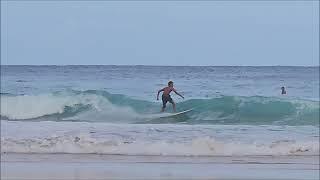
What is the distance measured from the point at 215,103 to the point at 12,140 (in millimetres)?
7385

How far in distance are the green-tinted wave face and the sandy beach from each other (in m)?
4.30

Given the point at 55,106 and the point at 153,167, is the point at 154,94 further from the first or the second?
the point at 153,167

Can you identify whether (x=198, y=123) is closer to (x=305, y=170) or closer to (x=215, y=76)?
(x=305, y=170)

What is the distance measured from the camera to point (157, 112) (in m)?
14.5

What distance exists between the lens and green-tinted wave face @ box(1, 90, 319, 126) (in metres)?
13.2

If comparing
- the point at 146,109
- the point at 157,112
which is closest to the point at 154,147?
the point at 157,112

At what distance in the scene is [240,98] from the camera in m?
16.7

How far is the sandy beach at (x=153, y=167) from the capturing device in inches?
274

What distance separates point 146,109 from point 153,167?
7588mm

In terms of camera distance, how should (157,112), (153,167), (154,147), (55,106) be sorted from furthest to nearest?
(55,106) < (157,112) < (154,147) < (153,167)

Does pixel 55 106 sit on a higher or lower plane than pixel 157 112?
higher

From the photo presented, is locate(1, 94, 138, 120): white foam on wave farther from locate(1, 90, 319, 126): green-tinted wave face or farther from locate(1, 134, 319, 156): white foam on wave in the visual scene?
locate(1, 134, 319, 156): white foam on wave

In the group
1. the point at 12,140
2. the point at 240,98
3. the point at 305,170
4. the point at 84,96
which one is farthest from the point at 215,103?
the point at 305,170

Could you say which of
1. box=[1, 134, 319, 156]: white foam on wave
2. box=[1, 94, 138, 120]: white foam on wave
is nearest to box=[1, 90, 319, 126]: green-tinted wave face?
box=[1, 94, 138, 120]: white foam on wave
